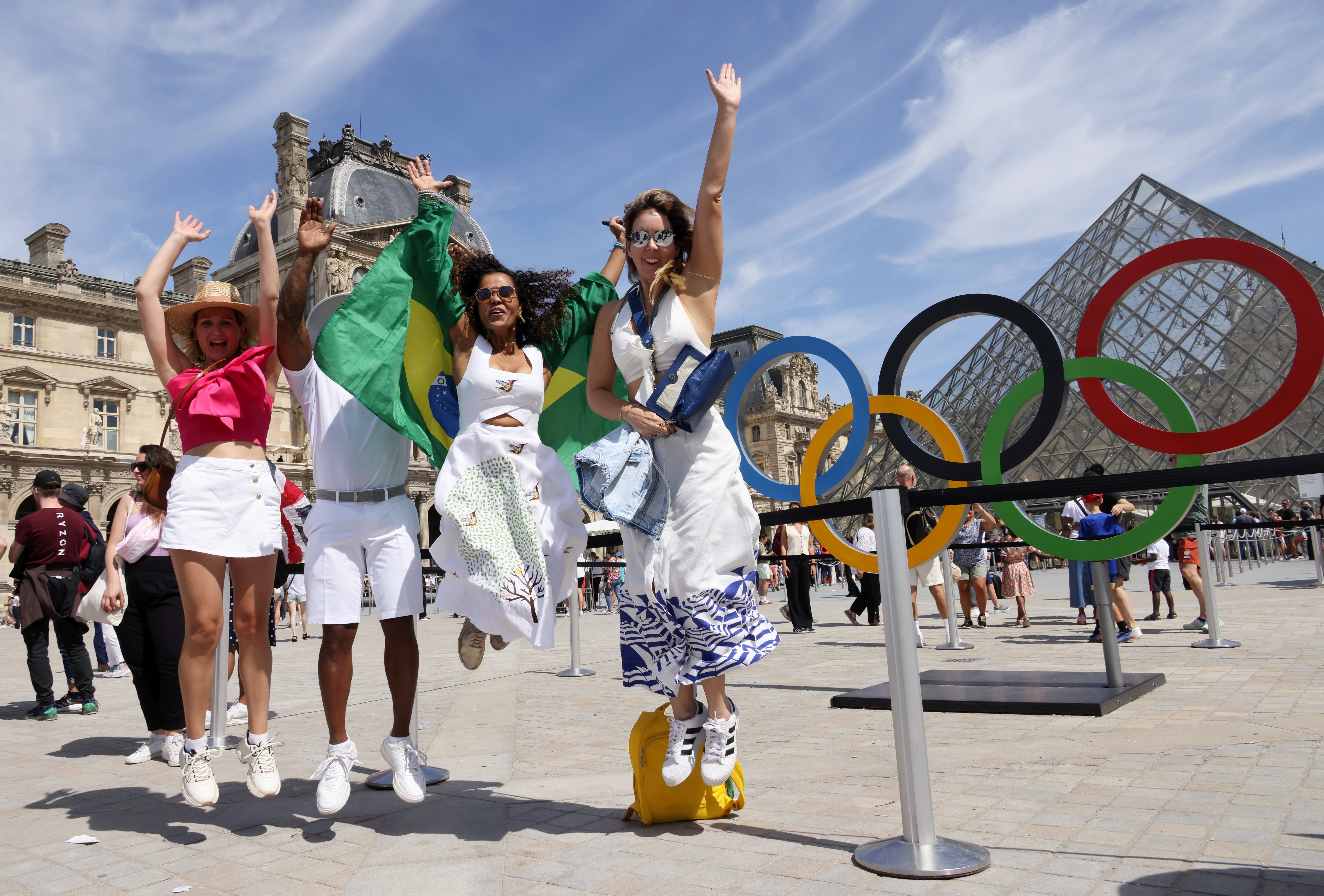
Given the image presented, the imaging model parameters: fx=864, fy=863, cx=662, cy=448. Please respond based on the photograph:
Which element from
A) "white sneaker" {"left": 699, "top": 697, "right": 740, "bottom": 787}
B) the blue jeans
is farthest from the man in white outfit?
the blue jeans

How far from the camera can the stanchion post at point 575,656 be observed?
23.5ft

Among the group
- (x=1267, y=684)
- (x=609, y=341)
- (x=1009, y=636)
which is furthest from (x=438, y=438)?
(x=1009, y=636)

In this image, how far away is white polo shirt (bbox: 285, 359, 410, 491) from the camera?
10.0 ft

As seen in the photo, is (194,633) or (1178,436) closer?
(194,633)

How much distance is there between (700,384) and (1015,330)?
157 feet


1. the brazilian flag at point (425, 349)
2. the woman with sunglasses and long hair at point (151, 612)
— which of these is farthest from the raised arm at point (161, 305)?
the woman with sunglasses and long hair at point (151, 612)

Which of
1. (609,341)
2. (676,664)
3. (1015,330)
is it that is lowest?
(676,664)

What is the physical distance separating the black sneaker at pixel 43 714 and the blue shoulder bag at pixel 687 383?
214 inches

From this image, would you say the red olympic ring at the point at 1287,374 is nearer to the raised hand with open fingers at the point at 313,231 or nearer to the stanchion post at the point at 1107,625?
the stanchion post at the point at 1107,625

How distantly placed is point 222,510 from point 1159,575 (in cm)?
932

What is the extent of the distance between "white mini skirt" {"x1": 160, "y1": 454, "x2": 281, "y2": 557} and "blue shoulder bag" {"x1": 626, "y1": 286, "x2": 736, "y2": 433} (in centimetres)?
148

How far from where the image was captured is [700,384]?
2.64 metres

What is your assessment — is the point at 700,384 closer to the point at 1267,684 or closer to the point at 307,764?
the point at 307,764

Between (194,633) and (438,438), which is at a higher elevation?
(438,438)
